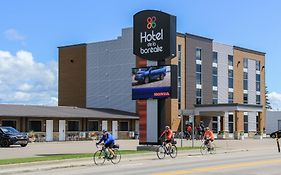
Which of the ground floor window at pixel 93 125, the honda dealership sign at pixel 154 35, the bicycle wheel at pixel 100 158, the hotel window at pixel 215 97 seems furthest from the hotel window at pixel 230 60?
the bicycle wheel at pixel 100 158

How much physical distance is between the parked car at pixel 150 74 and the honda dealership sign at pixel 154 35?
2.91 feet

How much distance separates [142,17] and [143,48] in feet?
6.60

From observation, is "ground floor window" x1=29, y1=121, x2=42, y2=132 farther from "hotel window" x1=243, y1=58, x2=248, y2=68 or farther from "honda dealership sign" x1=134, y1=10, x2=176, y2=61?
"hotel window" x1=243, y1=58, x2=248, y2=68

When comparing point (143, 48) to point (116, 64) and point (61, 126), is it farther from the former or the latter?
point (116, 64)

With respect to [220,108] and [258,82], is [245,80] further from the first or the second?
[220,108]

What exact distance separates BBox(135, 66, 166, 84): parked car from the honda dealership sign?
888 mm

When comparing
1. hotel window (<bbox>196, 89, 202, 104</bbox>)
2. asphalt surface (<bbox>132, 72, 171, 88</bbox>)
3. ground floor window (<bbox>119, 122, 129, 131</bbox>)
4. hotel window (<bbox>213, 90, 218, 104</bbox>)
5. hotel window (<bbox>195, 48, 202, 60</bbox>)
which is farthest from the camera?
hotel window (<bbox>213, 90, 218, 104</bbox>)

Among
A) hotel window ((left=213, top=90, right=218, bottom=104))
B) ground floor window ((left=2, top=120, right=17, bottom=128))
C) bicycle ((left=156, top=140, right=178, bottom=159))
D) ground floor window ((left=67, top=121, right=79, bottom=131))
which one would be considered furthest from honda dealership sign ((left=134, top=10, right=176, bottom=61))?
hotel window ((left=213, top=90, right=218, bottom=104))

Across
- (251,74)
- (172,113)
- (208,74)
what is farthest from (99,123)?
(251,74)

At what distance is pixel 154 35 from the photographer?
108 feet

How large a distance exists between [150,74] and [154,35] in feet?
8.43

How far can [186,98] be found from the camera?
213ft

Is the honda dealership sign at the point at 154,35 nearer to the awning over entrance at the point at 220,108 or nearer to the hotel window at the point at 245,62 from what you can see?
the awning over entrance at the point at 220,108

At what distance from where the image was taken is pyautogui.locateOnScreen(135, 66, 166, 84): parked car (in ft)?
105
